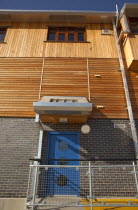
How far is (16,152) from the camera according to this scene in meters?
5.99

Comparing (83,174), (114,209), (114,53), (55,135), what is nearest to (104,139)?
(83,174)

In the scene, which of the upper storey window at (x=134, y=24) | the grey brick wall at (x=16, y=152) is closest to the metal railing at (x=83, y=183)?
the grey brick wall at (x=16, y=152)

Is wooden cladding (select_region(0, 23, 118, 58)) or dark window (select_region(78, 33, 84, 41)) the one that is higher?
dark window (select_region(78, 33, 84, 41))

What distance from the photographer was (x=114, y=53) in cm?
830

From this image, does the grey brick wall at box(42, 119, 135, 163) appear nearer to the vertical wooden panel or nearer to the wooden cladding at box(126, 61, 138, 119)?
the vertical wooden panel

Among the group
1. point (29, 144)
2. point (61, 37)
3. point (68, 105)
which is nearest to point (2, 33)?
point (61, 37)

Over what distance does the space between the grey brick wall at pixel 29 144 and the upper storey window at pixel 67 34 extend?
532 cm

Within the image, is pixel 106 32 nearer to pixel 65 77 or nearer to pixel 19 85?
pixel 65 77

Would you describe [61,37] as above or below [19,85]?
above

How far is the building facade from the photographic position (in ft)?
17.9

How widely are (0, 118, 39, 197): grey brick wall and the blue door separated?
75 centimetres

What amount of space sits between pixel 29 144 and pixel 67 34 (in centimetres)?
689

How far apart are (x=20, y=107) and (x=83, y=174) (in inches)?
155

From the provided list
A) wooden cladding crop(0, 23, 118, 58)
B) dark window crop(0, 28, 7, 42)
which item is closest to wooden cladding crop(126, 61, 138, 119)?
wooden cladding crop(0, 23, 118, 58)
